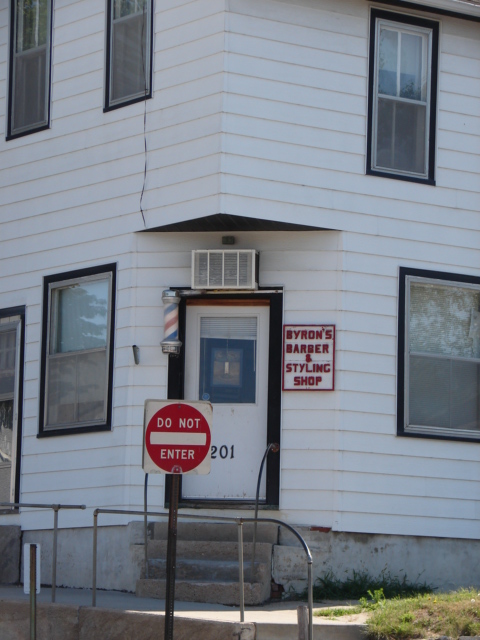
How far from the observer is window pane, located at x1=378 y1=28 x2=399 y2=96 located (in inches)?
518

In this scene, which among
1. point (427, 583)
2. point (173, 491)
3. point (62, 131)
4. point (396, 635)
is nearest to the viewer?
point (173, 491)

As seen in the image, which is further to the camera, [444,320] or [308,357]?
[444,320]

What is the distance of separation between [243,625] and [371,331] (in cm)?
397

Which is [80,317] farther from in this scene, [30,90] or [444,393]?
[444,393]

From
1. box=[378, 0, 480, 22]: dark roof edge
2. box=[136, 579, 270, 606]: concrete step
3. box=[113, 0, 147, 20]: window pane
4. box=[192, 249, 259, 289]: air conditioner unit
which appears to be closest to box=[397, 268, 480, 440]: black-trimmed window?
box=[192, 249, 259, 289]: air conditioner unit

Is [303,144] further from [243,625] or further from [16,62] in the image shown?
[243,625]

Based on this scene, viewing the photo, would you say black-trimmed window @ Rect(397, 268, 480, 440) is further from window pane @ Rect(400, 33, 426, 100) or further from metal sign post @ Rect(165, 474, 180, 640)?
metal sign post @ Rect(165, 474, 180, 640)

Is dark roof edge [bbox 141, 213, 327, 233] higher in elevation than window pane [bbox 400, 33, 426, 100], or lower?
lower

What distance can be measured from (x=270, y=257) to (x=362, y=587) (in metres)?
3.57

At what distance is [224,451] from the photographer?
12.6 metres

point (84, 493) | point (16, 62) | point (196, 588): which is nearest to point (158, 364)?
point (84, 493)

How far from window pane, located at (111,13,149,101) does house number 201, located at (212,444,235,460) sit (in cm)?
404

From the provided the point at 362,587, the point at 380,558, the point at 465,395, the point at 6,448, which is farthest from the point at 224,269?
the point at 6,448

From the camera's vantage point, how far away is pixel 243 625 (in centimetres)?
→ 971
